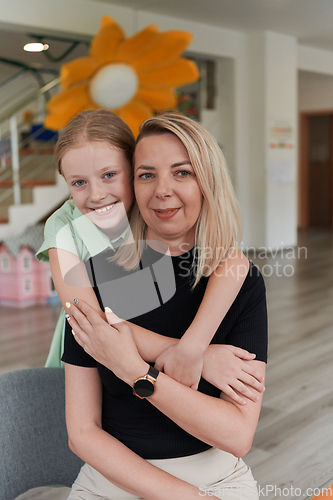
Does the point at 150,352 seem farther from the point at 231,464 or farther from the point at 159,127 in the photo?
the point at 159,127

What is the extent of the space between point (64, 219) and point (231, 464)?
71 cm

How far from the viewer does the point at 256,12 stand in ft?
20.9

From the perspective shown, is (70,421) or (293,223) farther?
(293,223)

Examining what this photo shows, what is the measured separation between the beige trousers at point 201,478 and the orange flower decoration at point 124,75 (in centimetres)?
353

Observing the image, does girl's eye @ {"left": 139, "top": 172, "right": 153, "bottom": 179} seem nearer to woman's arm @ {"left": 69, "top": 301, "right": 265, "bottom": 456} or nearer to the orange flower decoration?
woman's arm @ {"left": 69, "top": 301, "right": 265, "bottom": 456}

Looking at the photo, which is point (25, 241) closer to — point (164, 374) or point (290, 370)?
point (290, 370)

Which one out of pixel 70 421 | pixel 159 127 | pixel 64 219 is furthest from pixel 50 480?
pixel 159 127

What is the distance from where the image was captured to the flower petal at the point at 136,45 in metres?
4.68

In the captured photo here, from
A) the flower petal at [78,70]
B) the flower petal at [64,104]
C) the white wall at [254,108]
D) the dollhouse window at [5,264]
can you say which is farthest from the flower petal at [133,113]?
Result: the white wall at [254,108]

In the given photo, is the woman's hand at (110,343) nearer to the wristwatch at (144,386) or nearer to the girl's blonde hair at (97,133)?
the wristwatch at (144,386)

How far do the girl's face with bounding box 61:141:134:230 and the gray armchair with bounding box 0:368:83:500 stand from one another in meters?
0.42

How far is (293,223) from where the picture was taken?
8.14 metres

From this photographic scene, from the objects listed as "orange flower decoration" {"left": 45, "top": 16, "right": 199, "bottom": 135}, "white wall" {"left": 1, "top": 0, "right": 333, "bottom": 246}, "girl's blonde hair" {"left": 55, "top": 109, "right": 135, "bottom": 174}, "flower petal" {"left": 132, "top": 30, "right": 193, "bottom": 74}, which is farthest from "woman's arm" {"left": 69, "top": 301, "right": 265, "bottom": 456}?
"white wall" {"left": 1, "top": 0, "right": 333, "bottom": 246}

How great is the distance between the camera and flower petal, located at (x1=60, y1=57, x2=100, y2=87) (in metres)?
4.51
